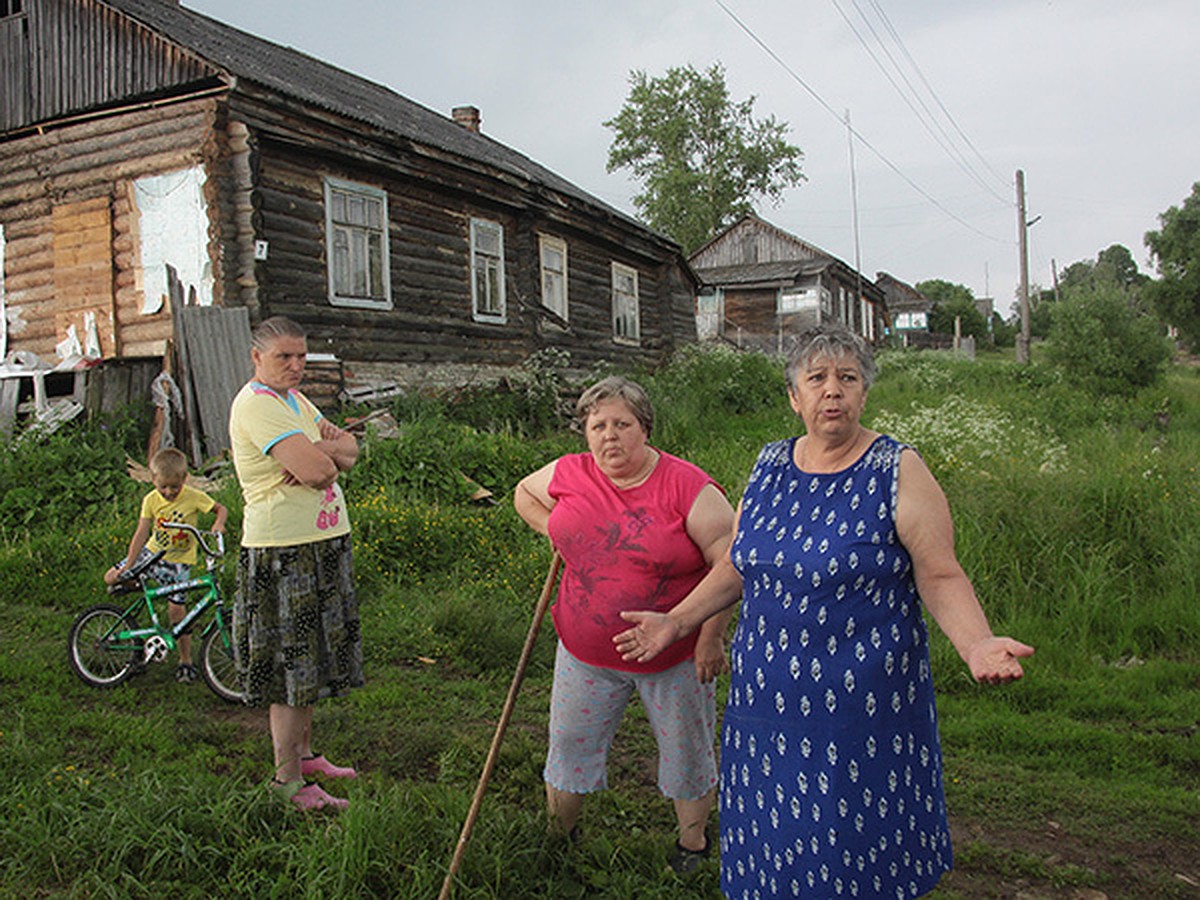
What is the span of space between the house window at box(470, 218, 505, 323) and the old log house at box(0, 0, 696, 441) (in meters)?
0.03

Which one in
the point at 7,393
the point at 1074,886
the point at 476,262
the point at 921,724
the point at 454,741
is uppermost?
the point at 476,262

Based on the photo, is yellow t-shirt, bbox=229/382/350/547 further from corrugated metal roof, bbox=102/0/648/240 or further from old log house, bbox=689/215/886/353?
old log house, bbox=689/215/886/353

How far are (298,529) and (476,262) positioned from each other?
429 inches

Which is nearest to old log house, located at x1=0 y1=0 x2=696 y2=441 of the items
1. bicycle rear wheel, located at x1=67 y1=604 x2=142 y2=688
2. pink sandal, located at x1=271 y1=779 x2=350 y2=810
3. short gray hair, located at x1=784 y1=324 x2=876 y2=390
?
bicycle rear wheel, located at x1=67 y1=604 x2=142 y2=688

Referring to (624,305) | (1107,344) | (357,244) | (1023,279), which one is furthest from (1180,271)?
(357,244)

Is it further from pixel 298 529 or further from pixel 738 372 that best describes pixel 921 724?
pixel 738 372

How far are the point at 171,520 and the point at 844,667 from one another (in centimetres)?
432

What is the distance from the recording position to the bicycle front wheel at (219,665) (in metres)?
4.76

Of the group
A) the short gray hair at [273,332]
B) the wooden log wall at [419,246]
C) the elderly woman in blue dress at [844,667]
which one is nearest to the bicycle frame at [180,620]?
the short gray hair at [273,332]

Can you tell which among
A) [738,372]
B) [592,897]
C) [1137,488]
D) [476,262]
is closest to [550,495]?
[592,897]

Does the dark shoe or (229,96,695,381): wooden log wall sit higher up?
(229,96,695,381): wooden log wall

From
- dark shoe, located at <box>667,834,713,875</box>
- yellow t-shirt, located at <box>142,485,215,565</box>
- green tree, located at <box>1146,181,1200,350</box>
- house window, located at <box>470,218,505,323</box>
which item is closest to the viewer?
dark shoe, located at <box>667,834,713,875</box>

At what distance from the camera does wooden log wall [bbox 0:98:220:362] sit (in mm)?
10211

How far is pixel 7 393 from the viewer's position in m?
9.61
